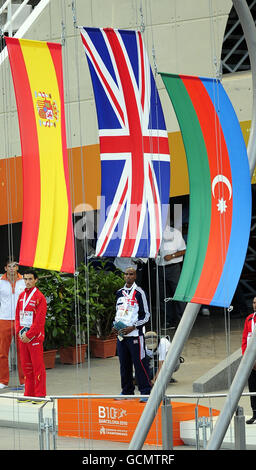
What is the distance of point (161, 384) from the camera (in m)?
10.0

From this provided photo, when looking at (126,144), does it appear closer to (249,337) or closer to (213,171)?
(213,171)

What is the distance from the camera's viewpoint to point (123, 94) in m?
9.82

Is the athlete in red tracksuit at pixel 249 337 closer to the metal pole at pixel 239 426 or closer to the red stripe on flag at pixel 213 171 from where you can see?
the metal pole at pixel 239 426

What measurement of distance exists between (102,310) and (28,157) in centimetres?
597

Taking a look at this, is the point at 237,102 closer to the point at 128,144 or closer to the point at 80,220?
the point at 80,220

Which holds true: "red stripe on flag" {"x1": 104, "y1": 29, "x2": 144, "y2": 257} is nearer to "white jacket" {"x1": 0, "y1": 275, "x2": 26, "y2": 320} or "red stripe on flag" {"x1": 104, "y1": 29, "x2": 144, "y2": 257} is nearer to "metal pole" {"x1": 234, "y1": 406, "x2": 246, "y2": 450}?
"metal pole" {"x1": 234, "y1": 406, "x2": 246, "y2": 450}

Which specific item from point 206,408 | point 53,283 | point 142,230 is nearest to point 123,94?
point 142,230

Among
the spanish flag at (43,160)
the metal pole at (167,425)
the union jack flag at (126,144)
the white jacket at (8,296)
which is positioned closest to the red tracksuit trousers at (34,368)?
the white jacket at (8,296)

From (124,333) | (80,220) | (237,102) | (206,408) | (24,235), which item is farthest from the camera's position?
(80,220)

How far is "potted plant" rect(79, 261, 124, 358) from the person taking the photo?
1520 cm

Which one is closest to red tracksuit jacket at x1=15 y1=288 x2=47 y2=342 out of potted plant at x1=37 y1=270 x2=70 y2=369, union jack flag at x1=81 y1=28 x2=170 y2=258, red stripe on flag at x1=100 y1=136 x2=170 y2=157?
potted plant at x1=37 y1=270 x2=70 y2=369

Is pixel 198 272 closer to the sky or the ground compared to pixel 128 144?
closer to the ground
